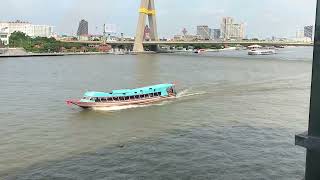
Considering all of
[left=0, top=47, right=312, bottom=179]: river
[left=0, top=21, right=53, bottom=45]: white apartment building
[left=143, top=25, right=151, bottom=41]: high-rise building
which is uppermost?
[left=0, top=21, right=53, bottom=45]: white apartment building

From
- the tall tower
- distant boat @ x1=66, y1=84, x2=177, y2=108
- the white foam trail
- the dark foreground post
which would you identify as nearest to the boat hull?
distant boat @ x1=66, y1=84, x2=177, y2=108

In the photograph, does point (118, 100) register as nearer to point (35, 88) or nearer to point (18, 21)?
point (35, 88)

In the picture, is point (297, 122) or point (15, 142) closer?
point (15, 142)

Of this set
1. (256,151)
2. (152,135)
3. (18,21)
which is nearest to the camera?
(256,151)

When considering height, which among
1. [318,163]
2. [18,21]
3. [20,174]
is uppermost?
[18,21]

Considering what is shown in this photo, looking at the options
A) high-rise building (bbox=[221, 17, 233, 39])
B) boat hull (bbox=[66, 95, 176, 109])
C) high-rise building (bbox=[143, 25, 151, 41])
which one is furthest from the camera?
high-rise building (bbox=[221, 17, 233, 39])

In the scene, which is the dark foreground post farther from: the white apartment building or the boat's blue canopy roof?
the white apartment building

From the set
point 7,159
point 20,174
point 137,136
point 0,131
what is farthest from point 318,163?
point 0,131

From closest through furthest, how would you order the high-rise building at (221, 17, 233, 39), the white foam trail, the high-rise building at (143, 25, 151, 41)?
the white foam trail → the high-rise building at (143, 25, 151, 41) → the high-rise building at (221, 17, 233, 39)
